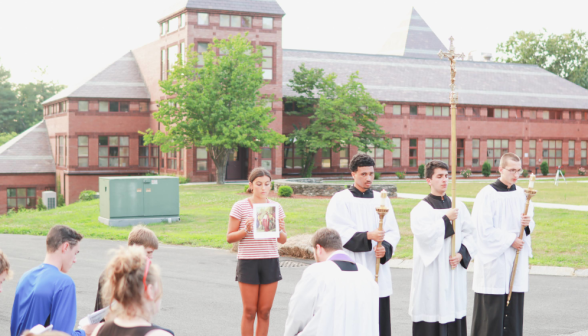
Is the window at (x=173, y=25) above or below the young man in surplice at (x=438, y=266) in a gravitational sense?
above

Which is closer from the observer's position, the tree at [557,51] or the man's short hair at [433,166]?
the man's short hair at [433,166]

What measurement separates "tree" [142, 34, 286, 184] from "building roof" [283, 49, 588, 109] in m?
10.3

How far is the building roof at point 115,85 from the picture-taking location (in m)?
43.2

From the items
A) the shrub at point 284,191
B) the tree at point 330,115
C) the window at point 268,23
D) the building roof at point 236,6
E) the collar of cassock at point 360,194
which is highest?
the building roof at point 236,6

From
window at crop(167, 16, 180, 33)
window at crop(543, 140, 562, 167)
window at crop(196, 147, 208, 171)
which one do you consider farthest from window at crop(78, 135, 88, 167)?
window at crop(543, 140, 562, 167)

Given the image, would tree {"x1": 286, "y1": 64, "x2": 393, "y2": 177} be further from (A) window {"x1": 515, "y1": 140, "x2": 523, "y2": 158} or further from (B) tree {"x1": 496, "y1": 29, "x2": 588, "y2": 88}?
(B) tree {"x1": 496, "y1": 29, "x2": 588, "y2": 88}

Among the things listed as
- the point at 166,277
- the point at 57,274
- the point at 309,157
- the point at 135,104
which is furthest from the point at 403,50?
the point at 57,274

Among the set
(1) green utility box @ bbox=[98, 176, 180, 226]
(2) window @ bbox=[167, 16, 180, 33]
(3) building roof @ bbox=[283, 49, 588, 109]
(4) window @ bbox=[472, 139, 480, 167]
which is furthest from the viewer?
(4) window @ bbox=[472, 139, 480, 167]

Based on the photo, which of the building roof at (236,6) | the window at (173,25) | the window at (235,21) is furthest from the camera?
the window at (173,25)

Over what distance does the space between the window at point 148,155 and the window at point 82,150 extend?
3.84 m

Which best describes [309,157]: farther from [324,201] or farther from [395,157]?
[324,201]

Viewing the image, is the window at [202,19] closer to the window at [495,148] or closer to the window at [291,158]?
the window at [291,158]

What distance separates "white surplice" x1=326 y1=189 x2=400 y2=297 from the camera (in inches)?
263

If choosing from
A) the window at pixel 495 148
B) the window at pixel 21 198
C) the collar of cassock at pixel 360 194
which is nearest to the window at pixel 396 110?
the window at pixel 495 148
